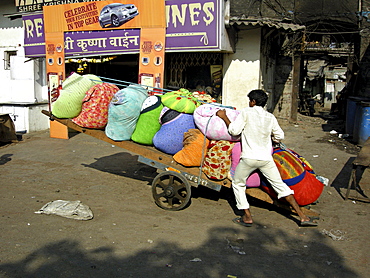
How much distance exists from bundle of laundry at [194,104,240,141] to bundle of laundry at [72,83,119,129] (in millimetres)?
1383

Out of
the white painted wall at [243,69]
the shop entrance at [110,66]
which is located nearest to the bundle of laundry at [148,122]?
the white painted wall at [243,69]

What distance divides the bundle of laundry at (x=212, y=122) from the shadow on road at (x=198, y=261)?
4.15 ft

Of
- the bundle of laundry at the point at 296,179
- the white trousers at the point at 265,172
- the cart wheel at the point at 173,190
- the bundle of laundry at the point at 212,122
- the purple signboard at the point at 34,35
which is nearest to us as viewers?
the white trousers at the point at 265,172

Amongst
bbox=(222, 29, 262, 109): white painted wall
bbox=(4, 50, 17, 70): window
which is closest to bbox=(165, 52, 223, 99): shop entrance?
bbox=(222, 29, 262, 109): white painted wall

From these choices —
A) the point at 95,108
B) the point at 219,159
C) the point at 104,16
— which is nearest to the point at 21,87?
the point at 104,16

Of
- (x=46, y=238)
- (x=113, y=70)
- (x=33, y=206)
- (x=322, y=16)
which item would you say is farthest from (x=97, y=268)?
(x=322, y=16)

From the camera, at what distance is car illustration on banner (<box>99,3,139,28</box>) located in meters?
9.00

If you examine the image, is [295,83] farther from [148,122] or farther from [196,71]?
[148,122]

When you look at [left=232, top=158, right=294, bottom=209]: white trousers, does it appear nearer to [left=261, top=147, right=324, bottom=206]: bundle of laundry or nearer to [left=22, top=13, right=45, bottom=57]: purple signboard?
[left=261, top=147, right=324, bottom=206]: bundle of laundry

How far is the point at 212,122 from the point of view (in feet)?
15.3

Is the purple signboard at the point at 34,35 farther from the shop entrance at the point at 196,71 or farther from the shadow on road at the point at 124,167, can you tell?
the shadow on road at the point at 124,167

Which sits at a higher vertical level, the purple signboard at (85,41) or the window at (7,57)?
the purple signboard at (85,41)

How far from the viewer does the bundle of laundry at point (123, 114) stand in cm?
507

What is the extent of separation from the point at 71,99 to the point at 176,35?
13.3 ft
